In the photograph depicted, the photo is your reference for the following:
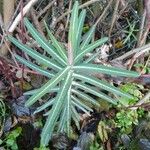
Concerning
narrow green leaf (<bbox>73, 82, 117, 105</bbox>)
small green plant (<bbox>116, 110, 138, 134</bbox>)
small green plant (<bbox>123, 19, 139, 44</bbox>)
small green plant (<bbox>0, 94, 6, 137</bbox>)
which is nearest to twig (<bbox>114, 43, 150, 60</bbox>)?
small green plant (<bbox>123, 19, 139, 44</bbox>)

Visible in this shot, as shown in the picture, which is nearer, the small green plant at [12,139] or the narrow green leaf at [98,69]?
the narrow green leaf at [98,69]

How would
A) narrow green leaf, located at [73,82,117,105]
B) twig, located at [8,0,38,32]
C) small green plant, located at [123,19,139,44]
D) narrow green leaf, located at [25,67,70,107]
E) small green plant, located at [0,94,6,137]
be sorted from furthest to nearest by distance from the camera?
small green plant, located at [123,19,139,44] < small green plant, located at [0,94,6,137] < twig, located at [8,0,38,32] < narrow green leaf, located at [73,82,117,105] < narrow green leaf, located at [25,67,70,107]

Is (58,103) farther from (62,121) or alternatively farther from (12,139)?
(12,139)

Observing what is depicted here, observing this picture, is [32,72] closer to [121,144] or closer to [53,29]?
[53,29]

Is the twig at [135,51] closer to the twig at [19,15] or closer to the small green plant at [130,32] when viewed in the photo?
the small green plant at [130,32]

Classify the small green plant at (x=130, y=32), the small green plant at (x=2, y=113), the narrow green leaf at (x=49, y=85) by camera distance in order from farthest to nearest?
the small green plant at (x=130, y=32)
the small green plant at (x=2, y=113)
the narrow green leaf at (x=49, y=85)

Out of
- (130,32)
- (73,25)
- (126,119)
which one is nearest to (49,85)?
(73,25)

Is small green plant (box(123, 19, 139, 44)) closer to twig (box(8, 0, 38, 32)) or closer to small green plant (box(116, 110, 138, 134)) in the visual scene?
small green plant (box(116, 110, 138, 134))

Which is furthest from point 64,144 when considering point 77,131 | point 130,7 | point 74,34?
point 130,7

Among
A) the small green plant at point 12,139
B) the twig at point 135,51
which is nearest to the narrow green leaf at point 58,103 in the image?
the small green plant at point 12,139
